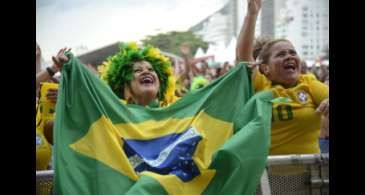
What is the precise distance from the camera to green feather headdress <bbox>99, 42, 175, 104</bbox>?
14.5 ft

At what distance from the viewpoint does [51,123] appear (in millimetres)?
4285

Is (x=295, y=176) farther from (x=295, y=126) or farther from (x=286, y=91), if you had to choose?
(x=286, y=91)

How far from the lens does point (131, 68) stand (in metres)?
4.39

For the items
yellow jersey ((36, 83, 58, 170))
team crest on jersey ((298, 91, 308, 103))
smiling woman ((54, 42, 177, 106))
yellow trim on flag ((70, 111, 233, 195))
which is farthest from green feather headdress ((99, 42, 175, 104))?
team crest on jersey ((298, 91, 308, 103))

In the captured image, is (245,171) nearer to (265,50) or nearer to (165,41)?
(265,50)

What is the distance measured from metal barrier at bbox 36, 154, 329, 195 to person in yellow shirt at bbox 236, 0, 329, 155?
1.37 ft

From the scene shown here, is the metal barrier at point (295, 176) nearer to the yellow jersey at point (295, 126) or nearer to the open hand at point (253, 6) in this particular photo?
the yellow jersey at point (295, 126)

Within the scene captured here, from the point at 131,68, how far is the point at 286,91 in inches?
46.7

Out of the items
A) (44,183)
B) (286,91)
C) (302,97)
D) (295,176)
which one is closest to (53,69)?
(44,183)

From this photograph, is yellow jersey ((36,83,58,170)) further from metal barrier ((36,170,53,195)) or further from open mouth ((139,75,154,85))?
metal barrier ((36,170,53,195))

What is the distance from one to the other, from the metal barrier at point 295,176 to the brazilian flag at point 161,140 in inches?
4.0

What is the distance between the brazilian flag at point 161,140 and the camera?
3053mm
